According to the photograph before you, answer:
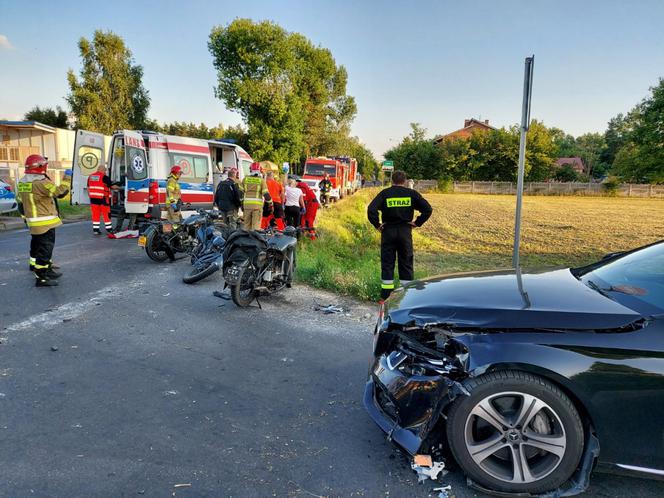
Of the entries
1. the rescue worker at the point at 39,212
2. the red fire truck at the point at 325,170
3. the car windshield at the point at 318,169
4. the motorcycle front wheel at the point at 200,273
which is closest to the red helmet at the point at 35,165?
the rescue worker at the point at 39,212

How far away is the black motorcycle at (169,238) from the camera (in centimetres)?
841

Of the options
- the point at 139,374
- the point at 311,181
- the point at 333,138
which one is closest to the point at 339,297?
the point at 139,374

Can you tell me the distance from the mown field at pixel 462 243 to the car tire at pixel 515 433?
13.5 feet

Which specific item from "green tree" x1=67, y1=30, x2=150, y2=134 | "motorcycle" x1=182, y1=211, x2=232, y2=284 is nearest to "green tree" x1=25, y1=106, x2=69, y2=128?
"green tree" x1=67, y1=30, x2=150, y2=134

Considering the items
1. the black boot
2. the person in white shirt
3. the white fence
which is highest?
the white fence

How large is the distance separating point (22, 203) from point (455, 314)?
6.80m

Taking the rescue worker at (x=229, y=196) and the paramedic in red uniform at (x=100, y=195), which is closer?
the rescue worker at (x=229, y=196)

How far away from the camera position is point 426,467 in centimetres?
266

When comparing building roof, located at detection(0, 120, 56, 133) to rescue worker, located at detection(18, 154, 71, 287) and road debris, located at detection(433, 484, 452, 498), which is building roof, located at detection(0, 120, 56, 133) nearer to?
rescue worker, located at detection(18, 154, 71, 287)

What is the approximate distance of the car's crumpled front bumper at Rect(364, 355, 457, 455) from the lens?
259cm

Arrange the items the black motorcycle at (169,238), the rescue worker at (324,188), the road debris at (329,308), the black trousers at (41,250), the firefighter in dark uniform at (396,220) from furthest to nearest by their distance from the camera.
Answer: the rescue worker at (324,188) → the black motorcycle at (169,238) → the black trousers at (41,250) → the firefighter in dark uniform at (396,220) → the road debris at (329,308)

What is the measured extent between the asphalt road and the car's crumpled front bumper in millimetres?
235

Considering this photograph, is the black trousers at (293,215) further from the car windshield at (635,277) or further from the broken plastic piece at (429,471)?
the broken plastic piece at (429,471)

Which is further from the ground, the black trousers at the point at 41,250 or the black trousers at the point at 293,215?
the black trousers at the point at 293,215
